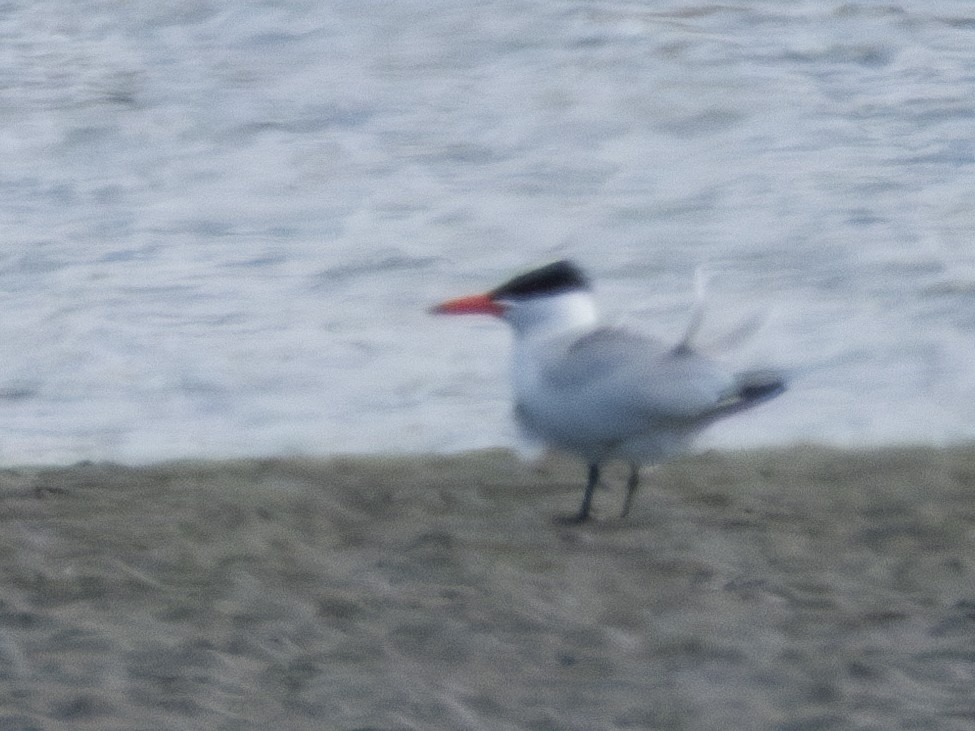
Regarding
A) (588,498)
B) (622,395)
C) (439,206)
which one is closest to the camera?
(622,395)

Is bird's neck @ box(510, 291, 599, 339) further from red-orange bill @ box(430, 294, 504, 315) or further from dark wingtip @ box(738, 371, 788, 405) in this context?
dark wingtip @ box(738, 371, 788, 405)

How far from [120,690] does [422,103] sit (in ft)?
22.9

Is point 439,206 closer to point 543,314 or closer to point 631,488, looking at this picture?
point 543,314

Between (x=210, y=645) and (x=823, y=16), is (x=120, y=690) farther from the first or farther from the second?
(x=823, y=16)

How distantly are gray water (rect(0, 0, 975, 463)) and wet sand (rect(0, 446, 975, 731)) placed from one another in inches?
17.7

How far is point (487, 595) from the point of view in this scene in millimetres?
4426

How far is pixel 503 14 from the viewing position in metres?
11.9

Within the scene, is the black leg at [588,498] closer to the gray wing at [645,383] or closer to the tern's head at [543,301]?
the gray wing at [645,383]

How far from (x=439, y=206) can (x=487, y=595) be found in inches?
184

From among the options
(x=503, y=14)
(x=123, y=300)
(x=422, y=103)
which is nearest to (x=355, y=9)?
(x=503, y=14)

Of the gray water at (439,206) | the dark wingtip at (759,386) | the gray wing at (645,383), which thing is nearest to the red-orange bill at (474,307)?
Answer: the gray wing at (645,383)

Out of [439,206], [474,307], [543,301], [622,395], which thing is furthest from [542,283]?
[439,206]

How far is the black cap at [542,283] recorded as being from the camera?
17.1 feet

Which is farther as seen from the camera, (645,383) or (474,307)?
(474,307)
